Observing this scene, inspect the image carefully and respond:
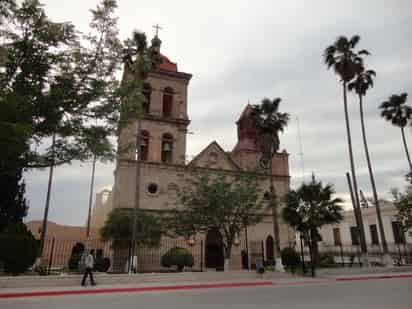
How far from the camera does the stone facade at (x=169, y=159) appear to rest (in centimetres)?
2614

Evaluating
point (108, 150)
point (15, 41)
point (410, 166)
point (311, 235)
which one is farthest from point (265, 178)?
point (15, 41)

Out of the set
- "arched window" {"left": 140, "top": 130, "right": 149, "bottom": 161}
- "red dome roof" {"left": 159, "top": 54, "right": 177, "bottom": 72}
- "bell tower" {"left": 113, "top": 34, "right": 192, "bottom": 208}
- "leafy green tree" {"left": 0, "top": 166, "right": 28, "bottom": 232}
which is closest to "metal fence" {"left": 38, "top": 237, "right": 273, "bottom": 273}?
"leafy green tree" {"left": 0, "top": 166, "right": 28, "bottom": 232}

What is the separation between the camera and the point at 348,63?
26.6m

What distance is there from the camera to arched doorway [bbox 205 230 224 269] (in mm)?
26969

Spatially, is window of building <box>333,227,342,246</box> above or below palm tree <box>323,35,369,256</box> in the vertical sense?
below

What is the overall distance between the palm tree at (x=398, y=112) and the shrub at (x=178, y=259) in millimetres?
23502

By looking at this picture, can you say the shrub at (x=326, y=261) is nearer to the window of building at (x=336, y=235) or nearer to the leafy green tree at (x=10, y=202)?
the window of building at (x=336, y=235)

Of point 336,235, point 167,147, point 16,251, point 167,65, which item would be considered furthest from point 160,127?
point 336,235

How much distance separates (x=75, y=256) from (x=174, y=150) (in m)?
12.5

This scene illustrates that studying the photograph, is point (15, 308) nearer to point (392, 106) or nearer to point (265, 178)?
point (265, 178)

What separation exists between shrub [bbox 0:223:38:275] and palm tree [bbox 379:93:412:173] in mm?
31968

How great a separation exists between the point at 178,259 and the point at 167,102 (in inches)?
651

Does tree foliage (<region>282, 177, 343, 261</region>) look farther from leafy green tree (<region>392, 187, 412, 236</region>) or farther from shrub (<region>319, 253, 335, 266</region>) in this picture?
leafy green tree (<region>392, 187, 412, 236</region>)

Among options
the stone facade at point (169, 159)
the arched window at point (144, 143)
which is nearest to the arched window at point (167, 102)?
the stone facade at point (169, 159)
